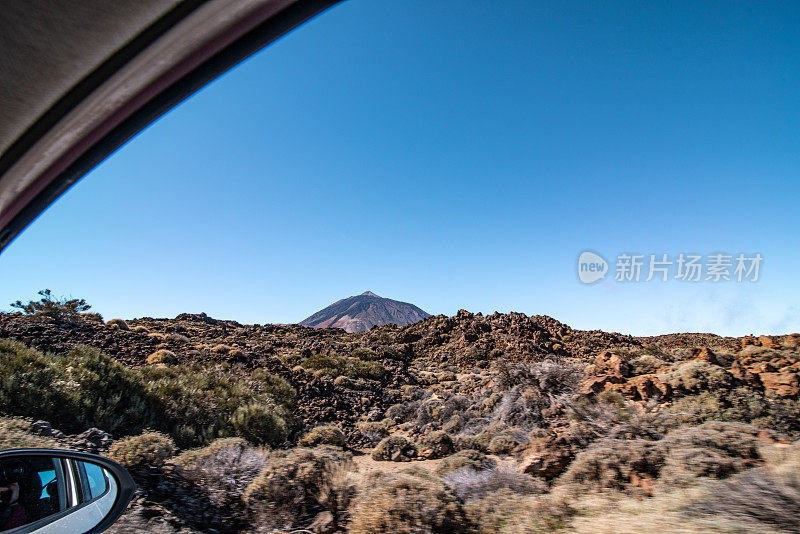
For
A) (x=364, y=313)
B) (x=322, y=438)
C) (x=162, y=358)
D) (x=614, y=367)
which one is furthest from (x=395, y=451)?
(x=364, y=313)

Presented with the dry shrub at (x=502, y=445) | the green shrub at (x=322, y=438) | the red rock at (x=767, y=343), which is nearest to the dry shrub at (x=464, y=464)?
the dry shrub at (x=502, y=445)

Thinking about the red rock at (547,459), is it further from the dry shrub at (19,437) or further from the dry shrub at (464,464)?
the dry shrub at (19,437)

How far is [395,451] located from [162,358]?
9.56 meters

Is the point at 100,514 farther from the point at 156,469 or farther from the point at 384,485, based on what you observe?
the point at 156,469

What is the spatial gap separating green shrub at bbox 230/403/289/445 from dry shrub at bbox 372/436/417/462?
8.19ft

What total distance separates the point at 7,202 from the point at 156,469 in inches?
214

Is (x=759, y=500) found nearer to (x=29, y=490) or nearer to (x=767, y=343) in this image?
(x=29, y=490)

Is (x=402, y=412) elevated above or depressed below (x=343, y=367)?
below

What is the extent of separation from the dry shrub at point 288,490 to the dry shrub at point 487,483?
184 cm

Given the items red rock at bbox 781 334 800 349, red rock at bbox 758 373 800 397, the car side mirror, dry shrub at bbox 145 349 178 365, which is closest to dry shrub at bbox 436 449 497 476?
the car side mirror

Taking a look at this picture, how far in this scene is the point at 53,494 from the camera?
1891 millimetres

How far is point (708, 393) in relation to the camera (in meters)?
8.62

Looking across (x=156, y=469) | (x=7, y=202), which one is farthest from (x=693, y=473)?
(x=156, y=469)

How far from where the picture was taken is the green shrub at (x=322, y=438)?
9016 millimetres
